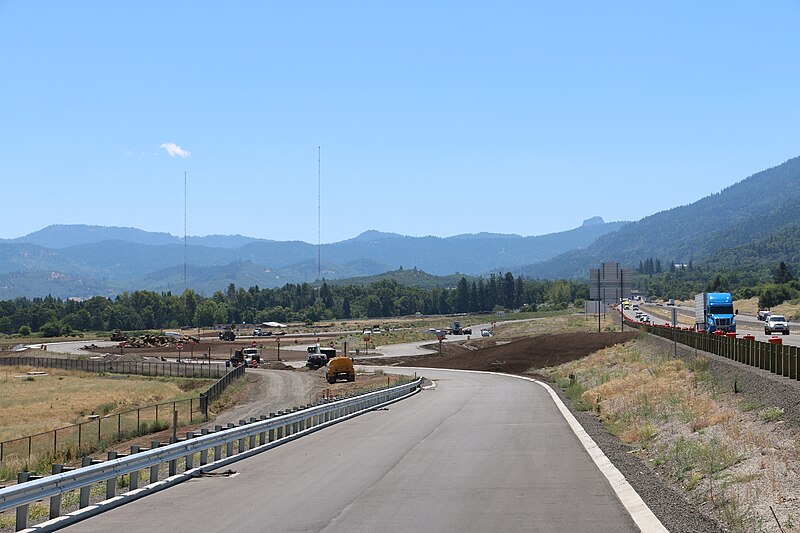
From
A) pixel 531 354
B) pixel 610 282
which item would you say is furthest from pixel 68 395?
pixel 610 282

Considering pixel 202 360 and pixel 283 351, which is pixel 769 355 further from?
pixel 283 351

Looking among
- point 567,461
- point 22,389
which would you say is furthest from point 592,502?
point 22,389

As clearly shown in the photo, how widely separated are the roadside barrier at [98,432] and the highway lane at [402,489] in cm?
663

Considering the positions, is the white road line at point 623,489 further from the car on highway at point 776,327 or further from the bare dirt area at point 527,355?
the car on highway at point 776,327

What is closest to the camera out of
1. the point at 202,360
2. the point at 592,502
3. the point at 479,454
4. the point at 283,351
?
the point at 592,502

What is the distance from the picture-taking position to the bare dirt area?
7462cm

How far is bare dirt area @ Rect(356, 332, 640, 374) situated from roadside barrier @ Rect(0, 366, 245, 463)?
29.9 metres

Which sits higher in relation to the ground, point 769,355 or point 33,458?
point 769,355

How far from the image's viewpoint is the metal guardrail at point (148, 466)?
1141 cm

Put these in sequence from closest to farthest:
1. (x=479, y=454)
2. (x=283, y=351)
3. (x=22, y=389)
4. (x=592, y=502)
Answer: (x=592, y=502), (x=479, y=454), (x=22, y=389), (x=283, y=351)

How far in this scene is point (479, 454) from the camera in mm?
19594

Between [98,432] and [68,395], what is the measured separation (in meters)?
30.6

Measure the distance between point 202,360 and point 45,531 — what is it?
89.5 metres

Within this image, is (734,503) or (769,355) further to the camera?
(769,355)
